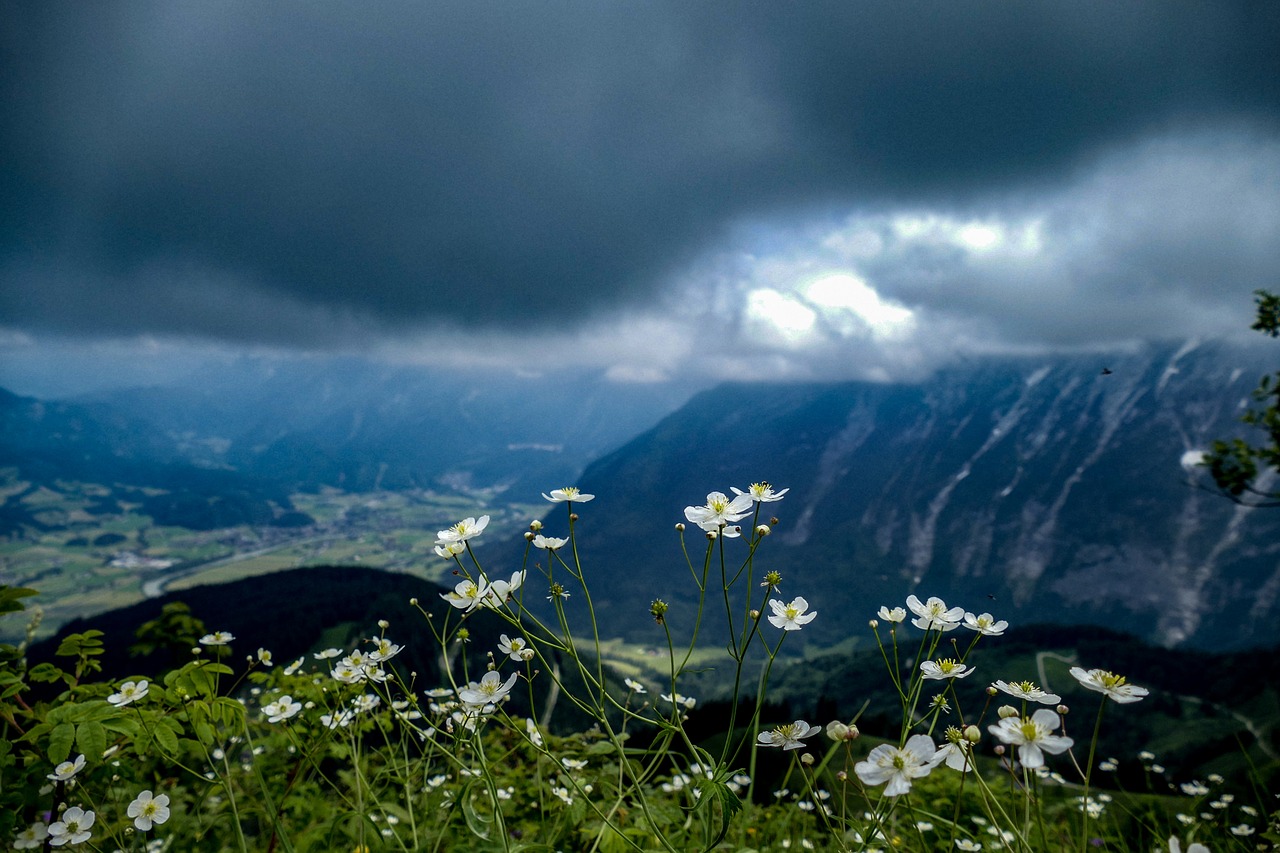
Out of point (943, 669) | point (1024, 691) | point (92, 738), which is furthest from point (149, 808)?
point (1024, 691)

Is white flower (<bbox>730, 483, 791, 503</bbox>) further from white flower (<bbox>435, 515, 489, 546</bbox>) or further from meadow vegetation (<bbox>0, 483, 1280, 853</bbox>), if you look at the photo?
white flower (<bbox>435, 515, 489, 546</bbox>)

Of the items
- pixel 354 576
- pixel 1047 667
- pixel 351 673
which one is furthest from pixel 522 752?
pixel 1047 667

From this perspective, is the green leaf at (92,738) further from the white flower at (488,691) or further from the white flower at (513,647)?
the white flower at (513,647)

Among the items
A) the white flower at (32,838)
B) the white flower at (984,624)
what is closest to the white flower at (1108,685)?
the white flower at (984,624)

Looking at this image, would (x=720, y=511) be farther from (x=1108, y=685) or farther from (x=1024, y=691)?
(x=1108, y=685)

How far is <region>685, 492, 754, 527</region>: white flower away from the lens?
Result: 2.66m

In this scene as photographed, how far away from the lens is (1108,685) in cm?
251

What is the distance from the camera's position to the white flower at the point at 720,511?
105 inches


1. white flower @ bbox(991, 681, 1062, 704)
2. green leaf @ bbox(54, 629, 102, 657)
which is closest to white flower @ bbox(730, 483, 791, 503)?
white flower @ bbox(991, 681, 1062, 704)

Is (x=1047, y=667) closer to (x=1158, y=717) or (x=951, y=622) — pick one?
(x=1158, y=717)

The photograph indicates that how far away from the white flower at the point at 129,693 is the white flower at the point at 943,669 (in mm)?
4139

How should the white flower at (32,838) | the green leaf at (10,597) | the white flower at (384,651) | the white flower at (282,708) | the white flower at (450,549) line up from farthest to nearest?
1. the white flower at (282,708)
2. the white flower at (384,651)
3. the green leaf at (10,597)
4. the white flower at (450,549)
5. the white flower at (32,838)

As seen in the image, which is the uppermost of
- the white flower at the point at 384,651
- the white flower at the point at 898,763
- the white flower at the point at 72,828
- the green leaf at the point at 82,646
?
the white flower at the point at 898,763

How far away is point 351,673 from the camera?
11.1ft
